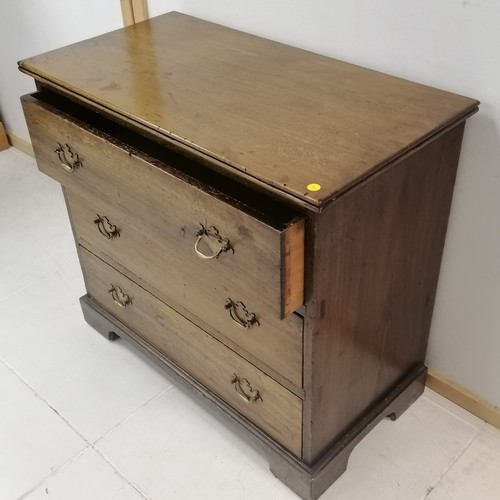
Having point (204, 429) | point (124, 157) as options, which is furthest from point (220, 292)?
point (204, 429)

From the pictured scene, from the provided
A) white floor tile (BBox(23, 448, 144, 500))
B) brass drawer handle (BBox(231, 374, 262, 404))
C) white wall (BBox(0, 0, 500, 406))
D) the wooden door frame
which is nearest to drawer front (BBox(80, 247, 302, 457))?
brass drawer handle (BBox(231, 374, 262, 404))

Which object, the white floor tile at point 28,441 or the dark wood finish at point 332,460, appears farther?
the white floor tile at point 28,441

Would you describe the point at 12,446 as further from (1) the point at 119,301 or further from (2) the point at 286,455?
(2) the point at 286,455

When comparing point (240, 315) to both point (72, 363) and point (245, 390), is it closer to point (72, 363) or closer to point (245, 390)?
point (245, 390)

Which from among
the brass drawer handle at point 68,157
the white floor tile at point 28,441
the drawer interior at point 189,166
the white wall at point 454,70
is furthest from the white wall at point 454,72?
the white floor tile at point 28,441

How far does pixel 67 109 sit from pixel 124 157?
29 cm

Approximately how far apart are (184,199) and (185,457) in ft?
2.05

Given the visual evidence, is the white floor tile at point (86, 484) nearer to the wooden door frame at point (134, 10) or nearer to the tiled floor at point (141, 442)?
the tiled floor at point (141, 442)

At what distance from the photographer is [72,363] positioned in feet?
5.34

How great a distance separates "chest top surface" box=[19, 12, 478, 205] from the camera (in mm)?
950

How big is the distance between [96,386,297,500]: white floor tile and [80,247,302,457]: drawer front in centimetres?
11

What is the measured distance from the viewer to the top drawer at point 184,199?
938mm

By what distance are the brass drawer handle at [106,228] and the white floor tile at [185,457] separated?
0.41 m

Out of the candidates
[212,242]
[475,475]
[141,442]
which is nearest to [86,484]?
[141,442]
